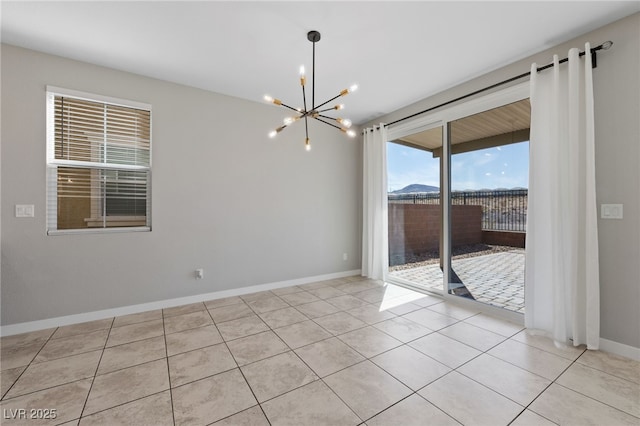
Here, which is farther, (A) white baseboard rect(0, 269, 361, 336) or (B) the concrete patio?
(B) the concrete patio

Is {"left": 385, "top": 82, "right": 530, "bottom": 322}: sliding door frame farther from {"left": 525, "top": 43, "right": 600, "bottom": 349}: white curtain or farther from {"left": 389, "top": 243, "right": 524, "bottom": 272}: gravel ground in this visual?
{"left": 525, "top": 43, "right": 600, "bottom": 349}: white curtain

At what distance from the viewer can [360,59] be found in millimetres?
2814

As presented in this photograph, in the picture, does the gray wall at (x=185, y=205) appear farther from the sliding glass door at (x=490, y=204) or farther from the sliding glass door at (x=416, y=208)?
the sliding glass door at (x=490, y=204)

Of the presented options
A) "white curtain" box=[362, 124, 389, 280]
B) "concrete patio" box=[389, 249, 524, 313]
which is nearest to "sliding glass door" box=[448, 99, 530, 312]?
"concrete patio" box=[389, 249, 524, 313]

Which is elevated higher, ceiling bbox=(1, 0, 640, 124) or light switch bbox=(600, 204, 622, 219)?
ceiling bbox=(1, 0, 640, 124)

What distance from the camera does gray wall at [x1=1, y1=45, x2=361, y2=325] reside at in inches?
103

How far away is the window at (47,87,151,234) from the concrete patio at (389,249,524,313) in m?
4.13

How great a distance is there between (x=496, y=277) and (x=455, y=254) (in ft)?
1.72

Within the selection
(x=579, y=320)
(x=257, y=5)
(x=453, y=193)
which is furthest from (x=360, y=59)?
(x=579, y=320)

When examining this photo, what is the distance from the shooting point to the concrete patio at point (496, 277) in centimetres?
297

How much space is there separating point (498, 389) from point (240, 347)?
2016mm

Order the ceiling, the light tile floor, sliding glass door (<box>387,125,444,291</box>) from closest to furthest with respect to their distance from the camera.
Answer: the light tile floor → the ceiling → sliding glass door (<box>387,125,444,291</box>)

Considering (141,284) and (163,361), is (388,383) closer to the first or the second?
(163,361)

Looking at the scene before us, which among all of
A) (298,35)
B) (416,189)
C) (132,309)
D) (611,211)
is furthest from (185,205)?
(611,211)
